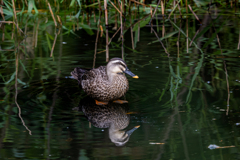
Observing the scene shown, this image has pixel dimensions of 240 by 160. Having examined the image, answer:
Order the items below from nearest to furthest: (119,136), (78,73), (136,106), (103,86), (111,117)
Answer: (119,136) → (111,117) → (136,106) → (103,86) → (78,73)

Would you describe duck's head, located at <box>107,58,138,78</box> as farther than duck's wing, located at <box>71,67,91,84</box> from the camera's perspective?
No

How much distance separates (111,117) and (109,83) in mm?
656

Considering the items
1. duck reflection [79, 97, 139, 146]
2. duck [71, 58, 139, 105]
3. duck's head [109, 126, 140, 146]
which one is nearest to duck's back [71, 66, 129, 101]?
duck [71, 58, 139, 105]

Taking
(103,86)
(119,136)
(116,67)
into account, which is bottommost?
(119,136)

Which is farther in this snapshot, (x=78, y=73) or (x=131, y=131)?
(x=78, y=73)

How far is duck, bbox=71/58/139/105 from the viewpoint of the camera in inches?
185

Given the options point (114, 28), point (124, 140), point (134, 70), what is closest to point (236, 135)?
point (124, 140)

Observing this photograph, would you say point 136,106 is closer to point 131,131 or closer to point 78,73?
point 131,131

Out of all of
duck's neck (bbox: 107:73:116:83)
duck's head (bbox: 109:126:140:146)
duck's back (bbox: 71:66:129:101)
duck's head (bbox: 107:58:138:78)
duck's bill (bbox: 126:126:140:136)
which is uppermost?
duck's head (bbox: 107:58:138:78)

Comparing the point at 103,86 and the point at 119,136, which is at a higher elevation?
the point at 103,86

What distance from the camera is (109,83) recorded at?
4754 millimetres

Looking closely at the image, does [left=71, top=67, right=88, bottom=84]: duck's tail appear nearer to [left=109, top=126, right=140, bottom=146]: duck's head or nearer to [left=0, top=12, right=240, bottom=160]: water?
[left=0, top=12, right=240, bottom=160]: water

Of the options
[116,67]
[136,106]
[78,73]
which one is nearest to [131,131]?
[136,106]

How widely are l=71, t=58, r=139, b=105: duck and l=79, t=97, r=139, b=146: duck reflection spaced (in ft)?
0.34
